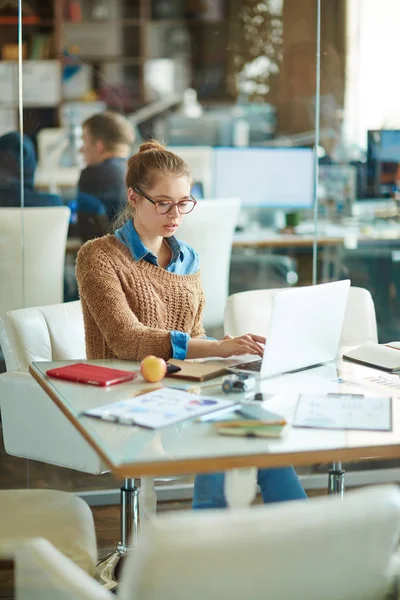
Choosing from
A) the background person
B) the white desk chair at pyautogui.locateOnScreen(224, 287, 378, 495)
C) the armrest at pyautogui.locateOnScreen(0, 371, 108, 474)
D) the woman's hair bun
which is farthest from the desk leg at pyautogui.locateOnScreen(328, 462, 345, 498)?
the background person

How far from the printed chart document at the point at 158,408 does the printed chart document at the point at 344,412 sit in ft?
0.56

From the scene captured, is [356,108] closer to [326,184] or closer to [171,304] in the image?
[326,184]

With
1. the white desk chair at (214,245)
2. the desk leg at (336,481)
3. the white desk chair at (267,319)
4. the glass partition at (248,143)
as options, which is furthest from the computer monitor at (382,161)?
the desk leg at (336,481)

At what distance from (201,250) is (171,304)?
3.59 ft

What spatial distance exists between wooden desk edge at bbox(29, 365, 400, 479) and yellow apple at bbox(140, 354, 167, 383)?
436mm

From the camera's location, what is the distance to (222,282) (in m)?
3.85

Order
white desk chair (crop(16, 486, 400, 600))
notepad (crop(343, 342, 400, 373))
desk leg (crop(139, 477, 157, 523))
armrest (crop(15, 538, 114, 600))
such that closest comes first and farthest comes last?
white desk chair (crop(16, 486, 400, 600)) → armrest (crop(15, 538, 114, 600)) → desk leg (crop(139, 477, 157, 523)) → notepad (crop(343, 342, 400, 373))

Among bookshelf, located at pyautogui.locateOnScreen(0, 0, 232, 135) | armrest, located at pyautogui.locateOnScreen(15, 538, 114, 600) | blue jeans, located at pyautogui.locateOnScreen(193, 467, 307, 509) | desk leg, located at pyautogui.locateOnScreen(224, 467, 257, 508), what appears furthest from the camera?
bookshelf, located at pyautogui.locateOnScreen(0, 0, 232, 135)

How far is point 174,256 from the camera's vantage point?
2727mm

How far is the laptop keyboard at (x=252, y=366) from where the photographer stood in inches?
94.3

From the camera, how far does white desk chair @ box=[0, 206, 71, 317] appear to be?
3547 millimetres

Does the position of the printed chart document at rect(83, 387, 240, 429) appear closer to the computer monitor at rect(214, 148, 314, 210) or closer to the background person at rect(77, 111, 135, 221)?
the background person at rect(77, 111, 135, 221)

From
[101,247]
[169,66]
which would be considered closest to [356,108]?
[169,66]

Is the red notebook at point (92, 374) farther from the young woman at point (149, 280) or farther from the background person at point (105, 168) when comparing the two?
the background person at point (105, 168)
